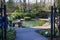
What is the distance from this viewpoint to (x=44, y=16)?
26.5 m

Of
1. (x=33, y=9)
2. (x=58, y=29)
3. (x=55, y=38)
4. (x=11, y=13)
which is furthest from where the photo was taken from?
(x=33, y=9)

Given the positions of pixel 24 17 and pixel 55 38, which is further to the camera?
pixel 24 17

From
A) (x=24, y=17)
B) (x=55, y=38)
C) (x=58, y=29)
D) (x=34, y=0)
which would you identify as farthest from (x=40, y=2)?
(x=55, y=38)

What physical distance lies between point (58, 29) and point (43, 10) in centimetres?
1541

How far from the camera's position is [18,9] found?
84.4 ft

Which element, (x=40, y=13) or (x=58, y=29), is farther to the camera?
(x=40, y=13)

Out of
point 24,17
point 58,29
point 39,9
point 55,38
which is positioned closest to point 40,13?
point 39,9

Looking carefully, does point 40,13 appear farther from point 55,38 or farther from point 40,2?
point 55,38

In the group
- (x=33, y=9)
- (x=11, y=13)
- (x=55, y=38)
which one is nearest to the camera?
(x=55, y=38)

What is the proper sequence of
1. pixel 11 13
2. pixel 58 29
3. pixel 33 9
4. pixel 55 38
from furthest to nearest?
pixel 33 9 → pixel 11 13 → pixel 58 29 → pixel 55 38

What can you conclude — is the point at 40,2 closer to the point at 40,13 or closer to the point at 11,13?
the point at 40,13

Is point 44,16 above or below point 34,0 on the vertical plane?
below

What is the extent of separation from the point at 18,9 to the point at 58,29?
15798 millimetres

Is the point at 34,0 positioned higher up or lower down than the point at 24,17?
higher up
